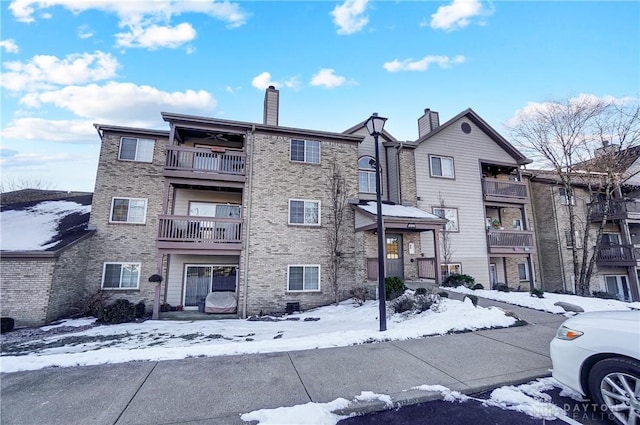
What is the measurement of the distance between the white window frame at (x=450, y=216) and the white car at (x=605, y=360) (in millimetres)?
12330

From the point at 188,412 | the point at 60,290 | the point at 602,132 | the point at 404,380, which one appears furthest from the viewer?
the point at 602,132

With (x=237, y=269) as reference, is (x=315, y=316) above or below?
below

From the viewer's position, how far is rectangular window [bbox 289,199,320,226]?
13133mm

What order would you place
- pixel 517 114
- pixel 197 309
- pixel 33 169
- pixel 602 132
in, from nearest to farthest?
1. pixel 197 309
2. pixel 602 132
3. pixel 517 114
4. pixel 33 169

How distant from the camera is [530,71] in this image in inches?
510

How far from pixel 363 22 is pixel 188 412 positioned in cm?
1264

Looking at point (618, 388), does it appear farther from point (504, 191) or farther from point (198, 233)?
point (504, 191)

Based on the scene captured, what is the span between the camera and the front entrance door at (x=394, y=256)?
1359 cm

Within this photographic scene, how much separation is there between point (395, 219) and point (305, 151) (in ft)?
18.4

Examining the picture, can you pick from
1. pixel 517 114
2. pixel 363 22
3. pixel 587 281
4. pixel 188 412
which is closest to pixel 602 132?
pixel 517 114

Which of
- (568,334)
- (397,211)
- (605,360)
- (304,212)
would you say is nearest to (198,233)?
(304,212)

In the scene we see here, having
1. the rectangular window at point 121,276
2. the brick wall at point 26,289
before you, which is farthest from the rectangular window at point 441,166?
the brick wall at point 26,289

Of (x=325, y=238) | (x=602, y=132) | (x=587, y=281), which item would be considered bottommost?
(x=587, y=281)

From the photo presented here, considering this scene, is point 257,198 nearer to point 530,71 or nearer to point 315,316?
point 315,316
